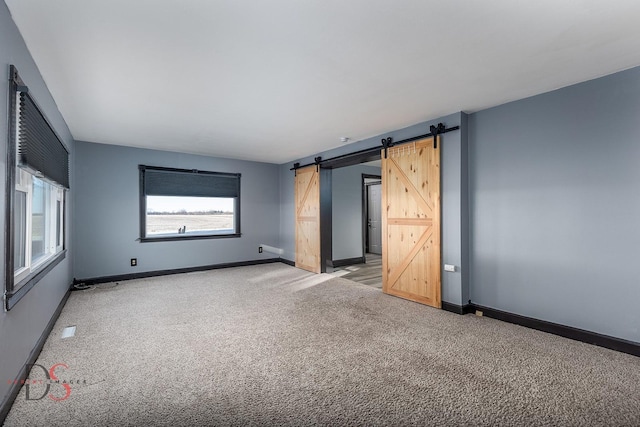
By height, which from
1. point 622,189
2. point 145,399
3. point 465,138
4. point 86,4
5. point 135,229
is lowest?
point 145,399

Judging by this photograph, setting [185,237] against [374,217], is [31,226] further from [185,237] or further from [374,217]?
[374,217]

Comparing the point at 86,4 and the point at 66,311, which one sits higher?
the point at 86,4

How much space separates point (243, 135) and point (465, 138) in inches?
122

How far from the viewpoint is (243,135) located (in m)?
4.67

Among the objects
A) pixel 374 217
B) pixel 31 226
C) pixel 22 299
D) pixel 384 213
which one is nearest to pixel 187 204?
pixel 31 226

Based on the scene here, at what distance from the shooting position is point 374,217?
8.82 metres

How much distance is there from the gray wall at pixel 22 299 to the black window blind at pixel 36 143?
0.64ft

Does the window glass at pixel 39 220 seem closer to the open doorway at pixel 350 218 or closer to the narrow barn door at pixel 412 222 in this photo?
the narrow barn door at pixel 412 222

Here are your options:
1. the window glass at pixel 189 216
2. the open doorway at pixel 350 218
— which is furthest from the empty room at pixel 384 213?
the open doorway at pixel 350 218

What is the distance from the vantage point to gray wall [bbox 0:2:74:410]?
177 centimetres

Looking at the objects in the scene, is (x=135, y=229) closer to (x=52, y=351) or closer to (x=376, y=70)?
(x=52, y=351)

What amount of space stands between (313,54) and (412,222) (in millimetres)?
2586

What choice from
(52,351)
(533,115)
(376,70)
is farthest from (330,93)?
(52,351)

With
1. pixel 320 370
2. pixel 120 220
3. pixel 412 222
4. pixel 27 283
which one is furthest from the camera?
pixel 120 220
